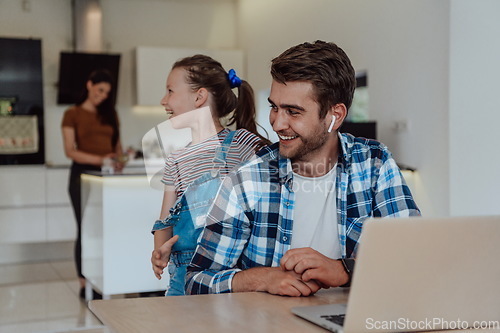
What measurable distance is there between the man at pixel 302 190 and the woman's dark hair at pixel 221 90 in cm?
20

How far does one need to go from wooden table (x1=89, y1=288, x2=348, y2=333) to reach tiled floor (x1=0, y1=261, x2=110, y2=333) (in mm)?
1909

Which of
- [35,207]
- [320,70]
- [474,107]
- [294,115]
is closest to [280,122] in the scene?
[294,115]

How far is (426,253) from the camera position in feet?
3.07

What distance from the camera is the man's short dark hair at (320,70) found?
1479 millimetres

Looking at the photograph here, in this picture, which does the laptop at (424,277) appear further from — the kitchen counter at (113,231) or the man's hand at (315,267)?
the kitchen counter at (113,231)

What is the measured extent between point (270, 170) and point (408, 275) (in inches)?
24.6

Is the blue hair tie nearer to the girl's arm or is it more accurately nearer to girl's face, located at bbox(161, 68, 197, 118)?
girl's face, located at bbox(161, 68, 197, 118)

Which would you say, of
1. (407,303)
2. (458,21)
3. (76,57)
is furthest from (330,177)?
(76,57)

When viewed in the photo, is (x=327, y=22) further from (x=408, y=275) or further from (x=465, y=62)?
(x=408, y=275)

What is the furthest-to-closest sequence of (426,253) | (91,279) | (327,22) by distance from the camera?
1. (91,279)
2. (327,22)
3. (426,253)

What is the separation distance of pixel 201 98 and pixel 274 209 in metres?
0.38

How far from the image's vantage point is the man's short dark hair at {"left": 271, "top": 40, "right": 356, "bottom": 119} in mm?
1479

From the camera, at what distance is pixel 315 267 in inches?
50.1

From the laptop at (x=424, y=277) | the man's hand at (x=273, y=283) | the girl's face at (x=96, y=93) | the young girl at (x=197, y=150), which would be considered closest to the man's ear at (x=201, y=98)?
the young girl at (x=197, y=150)
